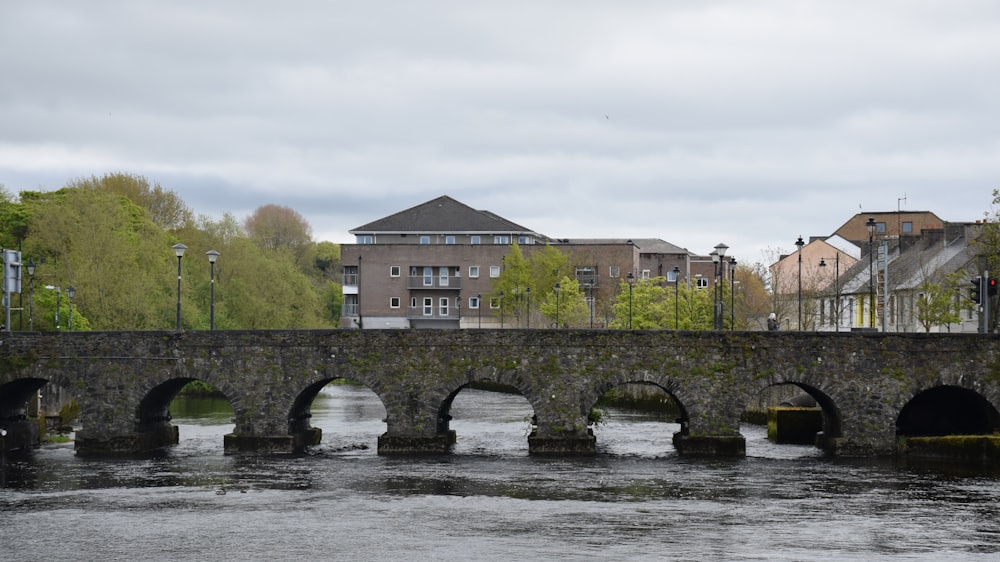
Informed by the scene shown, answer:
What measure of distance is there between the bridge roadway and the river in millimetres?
1681

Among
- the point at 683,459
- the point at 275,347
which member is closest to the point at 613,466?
the point at 683,459

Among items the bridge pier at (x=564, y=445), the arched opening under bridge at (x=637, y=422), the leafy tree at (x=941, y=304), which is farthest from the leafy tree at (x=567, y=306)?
the bridge pier at (x=564, y=445)

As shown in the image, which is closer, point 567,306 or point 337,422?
point 337,422

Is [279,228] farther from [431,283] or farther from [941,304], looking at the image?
[941,304]

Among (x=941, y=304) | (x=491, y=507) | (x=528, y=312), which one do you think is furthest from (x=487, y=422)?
(x=528, y=312)

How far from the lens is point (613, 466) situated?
47.2 m

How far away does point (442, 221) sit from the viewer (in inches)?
4771

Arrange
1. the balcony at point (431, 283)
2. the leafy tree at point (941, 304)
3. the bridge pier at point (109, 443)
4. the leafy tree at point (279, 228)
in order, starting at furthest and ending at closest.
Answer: the leafy tree at point (279, 228) < the balcony at point (431, 283) < the leafy tree at point (941, 304) < the bridge pier at point (109, 443)

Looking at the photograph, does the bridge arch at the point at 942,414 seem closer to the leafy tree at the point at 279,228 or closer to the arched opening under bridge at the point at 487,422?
the arched opening under bridge at the point at 487,422

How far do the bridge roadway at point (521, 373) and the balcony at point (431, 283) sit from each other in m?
61.6

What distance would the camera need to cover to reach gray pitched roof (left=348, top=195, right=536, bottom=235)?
12062 cm

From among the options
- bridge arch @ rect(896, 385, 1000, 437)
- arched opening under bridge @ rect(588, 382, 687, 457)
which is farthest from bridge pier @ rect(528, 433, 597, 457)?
bridge arch @ rect(896, 385, 1000, 437)

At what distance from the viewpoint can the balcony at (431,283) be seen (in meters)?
114

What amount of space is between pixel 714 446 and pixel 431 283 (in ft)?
218
